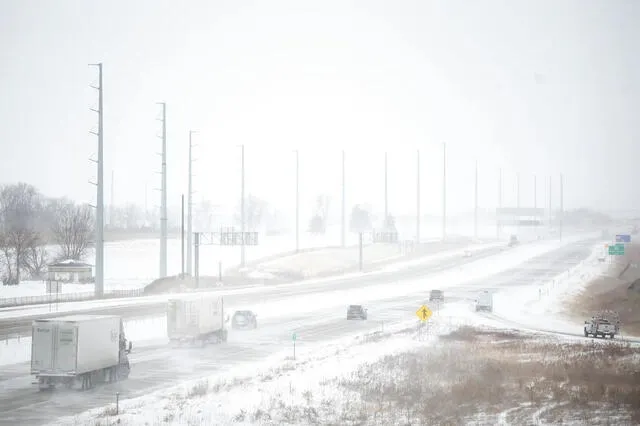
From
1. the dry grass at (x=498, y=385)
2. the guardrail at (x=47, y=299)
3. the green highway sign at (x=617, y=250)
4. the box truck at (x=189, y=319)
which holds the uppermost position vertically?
the green highway sign at (x=617, y=250)

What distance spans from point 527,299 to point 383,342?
3944cm

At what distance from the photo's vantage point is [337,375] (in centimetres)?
3594

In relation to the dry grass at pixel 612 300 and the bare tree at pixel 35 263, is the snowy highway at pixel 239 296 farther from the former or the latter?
the dry grass at pixel 612 300

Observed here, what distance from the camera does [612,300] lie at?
76.6 metres

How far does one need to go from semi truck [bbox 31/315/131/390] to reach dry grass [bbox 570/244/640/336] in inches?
1676

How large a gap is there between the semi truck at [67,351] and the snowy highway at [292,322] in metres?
0.69

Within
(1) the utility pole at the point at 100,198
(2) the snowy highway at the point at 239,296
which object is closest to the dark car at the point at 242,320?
(2) the snowy highway at the point at 239,296

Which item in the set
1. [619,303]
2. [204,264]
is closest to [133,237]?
[204,264]

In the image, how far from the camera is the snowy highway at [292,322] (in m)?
30.8

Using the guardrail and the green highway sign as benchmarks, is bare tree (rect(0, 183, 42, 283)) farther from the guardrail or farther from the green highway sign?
the green highway sign

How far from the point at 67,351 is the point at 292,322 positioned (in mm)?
32723

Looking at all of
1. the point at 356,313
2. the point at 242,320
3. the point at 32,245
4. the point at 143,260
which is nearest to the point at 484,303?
the point at 356,313

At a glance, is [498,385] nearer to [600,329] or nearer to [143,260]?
[600,329]

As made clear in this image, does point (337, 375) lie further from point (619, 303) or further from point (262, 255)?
point (262, 255)
